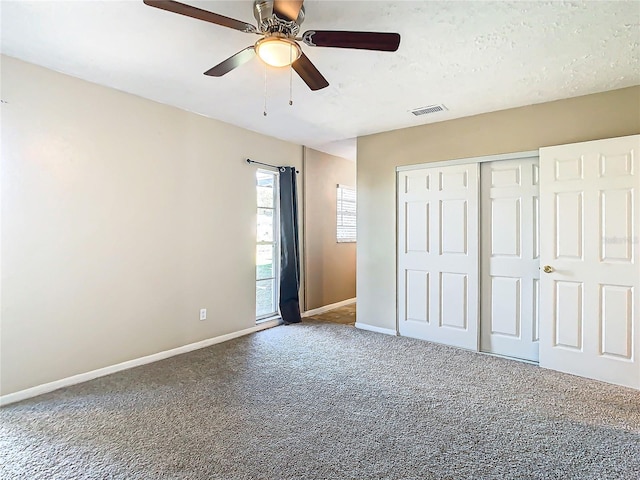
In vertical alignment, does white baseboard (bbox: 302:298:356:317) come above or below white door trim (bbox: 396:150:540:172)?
below

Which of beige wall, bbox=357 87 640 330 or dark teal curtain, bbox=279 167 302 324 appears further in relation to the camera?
dark teal curtain, bbox=279 167 302 324

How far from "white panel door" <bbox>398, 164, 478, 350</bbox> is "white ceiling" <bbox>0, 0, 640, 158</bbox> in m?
0.80

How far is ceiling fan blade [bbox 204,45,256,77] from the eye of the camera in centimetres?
202

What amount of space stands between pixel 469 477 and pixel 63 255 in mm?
3180

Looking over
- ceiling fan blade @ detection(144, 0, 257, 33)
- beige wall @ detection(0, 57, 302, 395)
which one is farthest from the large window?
ceiling fan blade @ detection(144, 0, 257, 33)

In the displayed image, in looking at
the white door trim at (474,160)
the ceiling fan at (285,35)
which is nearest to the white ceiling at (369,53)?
the ceiling fan at (285,35)

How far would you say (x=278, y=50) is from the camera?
1909mm

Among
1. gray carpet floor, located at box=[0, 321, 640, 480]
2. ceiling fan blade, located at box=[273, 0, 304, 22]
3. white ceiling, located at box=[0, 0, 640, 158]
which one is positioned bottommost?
gray carpet floor, located at box=[0, 321, 640, 480]

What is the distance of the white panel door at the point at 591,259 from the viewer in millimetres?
2904

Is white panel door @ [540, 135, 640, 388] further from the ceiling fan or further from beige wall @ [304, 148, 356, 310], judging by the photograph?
beige wall @ [304, 148, 356, 310]

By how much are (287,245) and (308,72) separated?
2829 mm

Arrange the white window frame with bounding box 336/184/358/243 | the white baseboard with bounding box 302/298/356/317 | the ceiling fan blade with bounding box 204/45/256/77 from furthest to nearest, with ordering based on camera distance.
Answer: the white window frame with bounding box 336/184/358/243 → the white baseboard with bounding box 302/298/356/317 → the ceiling fan blade with bounding box 204/45/256/77

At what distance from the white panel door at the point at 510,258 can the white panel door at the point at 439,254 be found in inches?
4.5

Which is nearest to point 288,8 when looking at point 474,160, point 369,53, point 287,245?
point 369,53
